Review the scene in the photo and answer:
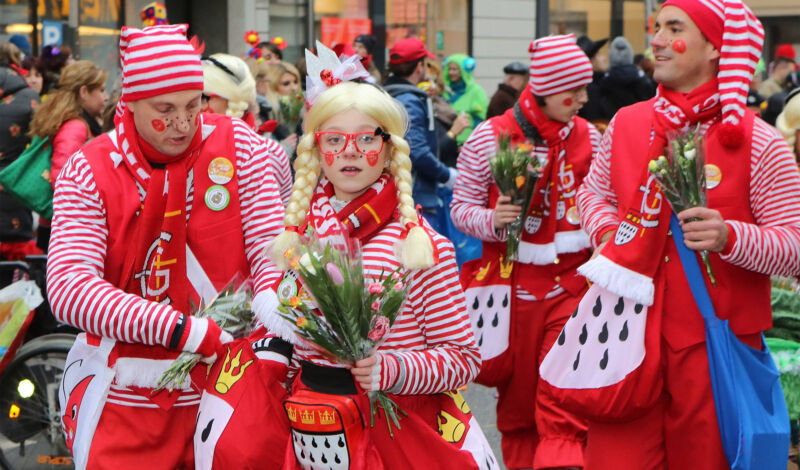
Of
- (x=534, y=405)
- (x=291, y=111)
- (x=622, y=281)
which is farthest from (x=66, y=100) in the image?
(x=622, y=281)

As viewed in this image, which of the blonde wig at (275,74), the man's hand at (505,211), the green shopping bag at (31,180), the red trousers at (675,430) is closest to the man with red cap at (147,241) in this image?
the red trousers at (675,430)

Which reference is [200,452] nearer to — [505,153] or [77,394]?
[77,394]

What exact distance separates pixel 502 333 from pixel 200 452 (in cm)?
272

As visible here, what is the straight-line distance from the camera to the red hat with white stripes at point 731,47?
3.99 meters

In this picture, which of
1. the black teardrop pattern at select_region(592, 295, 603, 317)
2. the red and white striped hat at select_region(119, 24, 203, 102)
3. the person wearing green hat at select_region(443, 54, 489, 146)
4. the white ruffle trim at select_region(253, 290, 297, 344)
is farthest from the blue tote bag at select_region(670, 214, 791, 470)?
the person wearing green hat at select_region(443, 54, 489, 146)

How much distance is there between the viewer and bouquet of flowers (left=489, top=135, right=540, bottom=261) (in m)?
5.81

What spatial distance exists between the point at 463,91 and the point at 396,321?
1140 cm

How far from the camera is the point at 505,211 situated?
583 centimetres

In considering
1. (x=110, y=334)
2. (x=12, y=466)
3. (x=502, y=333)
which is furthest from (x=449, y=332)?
(x=12, y=466)

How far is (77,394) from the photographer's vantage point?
12.8 feet

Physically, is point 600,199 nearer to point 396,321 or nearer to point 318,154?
point 318,154

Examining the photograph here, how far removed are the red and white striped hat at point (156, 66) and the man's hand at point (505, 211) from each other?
2324mm

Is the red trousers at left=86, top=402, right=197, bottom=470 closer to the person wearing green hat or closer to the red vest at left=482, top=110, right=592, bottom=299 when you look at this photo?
the red vest at left=482, top=110, right=592, bottom=299

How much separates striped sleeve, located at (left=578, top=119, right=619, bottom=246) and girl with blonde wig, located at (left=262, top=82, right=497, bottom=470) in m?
1.11
